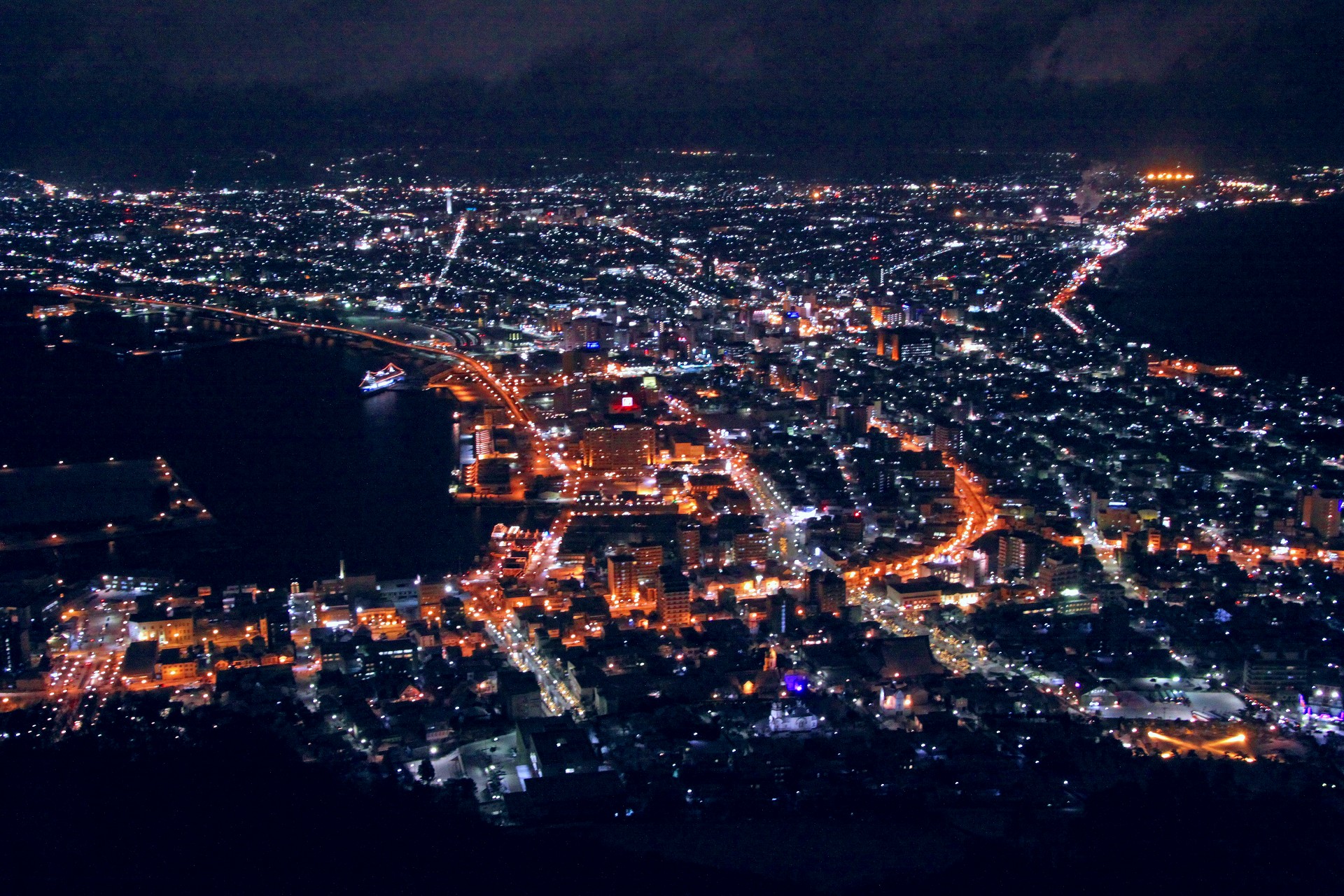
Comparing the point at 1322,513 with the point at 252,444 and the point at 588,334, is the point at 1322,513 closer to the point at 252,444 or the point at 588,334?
the point at 252,444

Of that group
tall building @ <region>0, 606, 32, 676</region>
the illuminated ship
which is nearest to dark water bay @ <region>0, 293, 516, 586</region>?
the illuminated ship

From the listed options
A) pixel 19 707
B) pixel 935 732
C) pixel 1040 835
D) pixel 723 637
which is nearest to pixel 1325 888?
pixel 1040 835

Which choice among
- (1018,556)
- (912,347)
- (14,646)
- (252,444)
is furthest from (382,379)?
(1018,556)

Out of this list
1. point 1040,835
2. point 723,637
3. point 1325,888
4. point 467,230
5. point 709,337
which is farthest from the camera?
point 467,230

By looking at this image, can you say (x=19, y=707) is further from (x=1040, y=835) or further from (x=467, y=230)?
(x=467, y=230)

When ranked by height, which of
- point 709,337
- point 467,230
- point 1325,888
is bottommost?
point 1325,888
